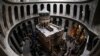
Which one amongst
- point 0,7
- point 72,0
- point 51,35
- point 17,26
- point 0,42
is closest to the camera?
point 0,42

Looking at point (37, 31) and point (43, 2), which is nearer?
point (37, 31)

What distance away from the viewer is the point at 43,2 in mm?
18531

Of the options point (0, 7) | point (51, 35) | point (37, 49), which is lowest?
point (37, 49)

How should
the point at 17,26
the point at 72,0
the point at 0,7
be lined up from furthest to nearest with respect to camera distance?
the point at 72,0 < the point at 17,26 < the point at 0,7

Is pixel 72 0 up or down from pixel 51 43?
up

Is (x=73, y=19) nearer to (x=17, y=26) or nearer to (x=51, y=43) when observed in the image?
(x=51, y=43)

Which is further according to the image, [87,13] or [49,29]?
[87,13]

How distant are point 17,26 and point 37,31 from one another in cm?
203

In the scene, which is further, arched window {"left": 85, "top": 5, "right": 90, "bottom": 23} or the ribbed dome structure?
arched window {"left": 85, "top": 5, "right": 90, "bottom": 23}

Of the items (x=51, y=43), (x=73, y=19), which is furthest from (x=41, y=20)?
(x=73, y=19)

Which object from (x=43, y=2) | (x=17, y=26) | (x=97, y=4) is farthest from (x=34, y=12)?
(x=97, y=4)

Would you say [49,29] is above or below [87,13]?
above

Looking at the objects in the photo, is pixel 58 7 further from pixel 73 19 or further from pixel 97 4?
pixel 97 4

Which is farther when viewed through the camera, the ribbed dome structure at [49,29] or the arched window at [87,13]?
the arched window at [87,13]
